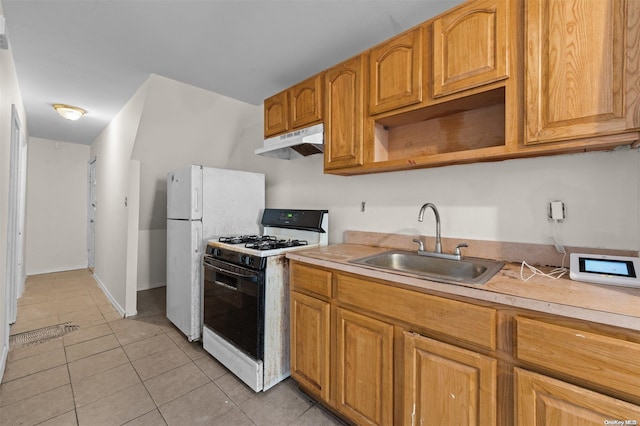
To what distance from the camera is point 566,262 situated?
54.7 inches

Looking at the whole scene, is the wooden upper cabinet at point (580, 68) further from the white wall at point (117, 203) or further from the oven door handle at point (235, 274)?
the white wall at point (117, 203)

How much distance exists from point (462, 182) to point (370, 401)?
135 cm

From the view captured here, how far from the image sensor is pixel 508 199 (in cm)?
157

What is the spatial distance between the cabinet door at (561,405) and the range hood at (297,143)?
1.72m

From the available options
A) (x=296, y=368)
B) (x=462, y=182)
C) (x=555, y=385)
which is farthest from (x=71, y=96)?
(x=555, y=385)

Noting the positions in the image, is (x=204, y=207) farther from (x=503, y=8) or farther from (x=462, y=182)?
(x=503, y=8)

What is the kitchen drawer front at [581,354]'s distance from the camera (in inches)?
31.4

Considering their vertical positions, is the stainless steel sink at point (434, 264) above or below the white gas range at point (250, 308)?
above

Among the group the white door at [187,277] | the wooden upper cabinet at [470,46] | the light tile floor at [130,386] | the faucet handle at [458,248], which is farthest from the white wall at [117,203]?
the faucet handle at [458,248]

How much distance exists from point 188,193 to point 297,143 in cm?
115

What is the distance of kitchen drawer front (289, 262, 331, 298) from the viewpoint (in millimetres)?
1630

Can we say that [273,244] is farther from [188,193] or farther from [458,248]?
[458,248]

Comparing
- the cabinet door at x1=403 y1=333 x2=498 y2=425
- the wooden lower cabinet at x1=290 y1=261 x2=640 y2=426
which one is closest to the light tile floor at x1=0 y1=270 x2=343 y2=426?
the wooden lower cabinet at x1=290 y1=261 x2=640 y2=426

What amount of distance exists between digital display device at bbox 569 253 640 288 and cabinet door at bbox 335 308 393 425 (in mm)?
828
